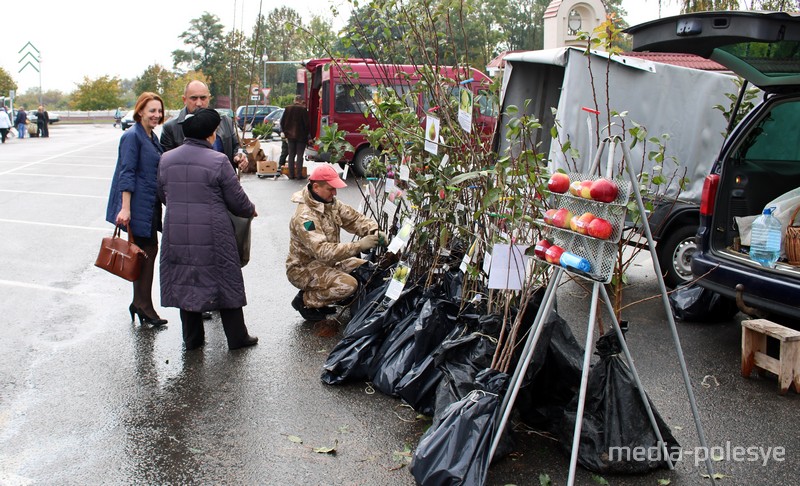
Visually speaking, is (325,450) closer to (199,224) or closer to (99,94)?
(199,224)

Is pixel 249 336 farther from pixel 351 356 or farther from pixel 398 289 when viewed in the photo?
pixel 398 289

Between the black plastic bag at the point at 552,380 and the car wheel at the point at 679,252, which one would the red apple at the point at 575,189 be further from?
the car wheel at the point at 679,252

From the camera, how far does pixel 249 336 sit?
5.59 metres

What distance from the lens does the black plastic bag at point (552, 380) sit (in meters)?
3.81

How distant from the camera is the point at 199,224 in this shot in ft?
16.7

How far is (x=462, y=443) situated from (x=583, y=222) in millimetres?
1181

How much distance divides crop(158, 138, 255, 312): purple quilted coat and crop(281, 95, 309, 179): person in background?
36.1 feet

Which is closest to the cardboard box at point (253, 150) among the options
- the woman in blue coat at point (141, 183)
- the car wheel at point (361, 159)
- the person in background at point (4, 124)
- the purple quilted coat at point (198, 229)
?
the car wheel at point (361, 159)

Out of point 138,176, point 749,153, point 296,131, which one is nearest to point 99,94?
point 296,131

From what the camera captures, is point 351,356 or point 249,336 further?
point 249,336

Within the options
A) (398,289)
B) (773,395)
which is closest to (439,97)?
(398,289)

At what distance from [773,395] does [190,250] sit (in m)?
3.89

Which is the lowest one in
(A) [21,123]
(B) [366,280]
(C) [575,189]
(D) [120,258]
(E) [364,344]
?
(E) [364,344]

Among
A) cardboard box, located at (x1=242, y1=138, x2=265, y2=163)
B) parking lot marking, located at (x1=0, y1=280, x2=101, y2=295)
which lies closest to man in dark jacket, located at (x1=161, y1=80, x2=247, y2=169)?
parking lot marking, located at (x1=0, y1=280, x2=101, y2=295)
